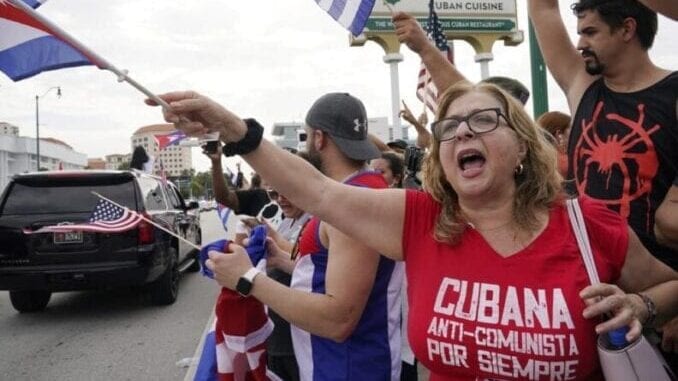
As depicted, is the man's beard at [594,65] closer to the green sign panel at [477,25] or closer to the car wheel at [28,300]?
the car wheel at [28,300]

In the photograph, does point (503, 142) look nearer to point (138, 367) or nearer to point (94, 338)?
point (138, 367)

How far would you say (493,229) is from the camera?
1.82 metres

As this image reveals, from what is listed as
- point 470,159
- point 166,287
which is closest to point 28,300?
point 166,287

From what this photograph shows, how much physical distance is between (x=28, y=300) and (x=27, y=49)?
6334 mm

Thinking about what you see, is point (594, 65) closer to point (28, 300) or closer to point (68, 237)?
point (68, 237)

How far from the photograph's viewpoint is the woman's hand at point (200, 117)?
170 centimetres

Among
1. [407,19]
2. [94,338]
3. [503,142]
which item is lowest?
A: [94,338]

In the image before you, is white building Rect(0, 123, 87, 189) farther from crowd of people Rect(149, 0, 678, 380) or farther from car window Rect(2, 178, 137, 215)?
crowd of people Rect(149, 0, 678, 380)

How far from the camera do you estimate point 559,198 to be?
187 cm

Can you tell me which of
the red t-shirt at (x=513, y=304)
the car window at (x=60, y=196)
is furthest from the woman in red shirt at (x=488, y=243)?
the car window at (x=60, y=196)

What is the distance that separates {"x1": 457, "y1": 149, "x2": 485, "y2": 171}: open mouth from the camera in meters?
1.83

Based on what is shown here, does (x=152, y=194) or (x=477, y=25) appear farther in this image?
(x=477, y=25)

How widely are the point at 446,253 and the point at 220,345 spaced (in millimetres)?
1406

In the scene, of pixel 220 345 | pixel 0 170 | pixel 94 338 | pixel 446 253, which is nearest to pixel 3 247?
pixel 94 338
